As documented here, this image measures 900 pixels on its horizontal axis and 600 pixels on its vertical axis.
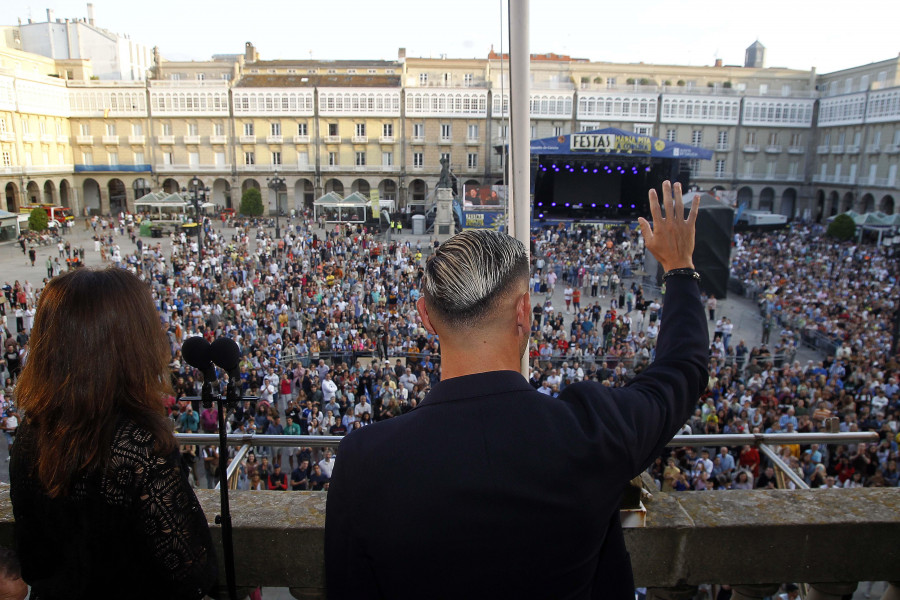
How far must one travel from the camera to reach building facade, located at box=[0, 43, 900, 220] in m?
44.1

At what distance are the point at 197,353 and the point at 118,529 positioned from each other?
2.49 feet

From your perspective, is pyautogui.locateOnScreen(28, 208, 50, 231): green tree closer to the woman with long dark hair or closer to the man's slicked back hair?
the woman with long dark hair

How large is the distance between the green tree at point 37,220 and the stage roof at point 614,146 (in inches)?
994

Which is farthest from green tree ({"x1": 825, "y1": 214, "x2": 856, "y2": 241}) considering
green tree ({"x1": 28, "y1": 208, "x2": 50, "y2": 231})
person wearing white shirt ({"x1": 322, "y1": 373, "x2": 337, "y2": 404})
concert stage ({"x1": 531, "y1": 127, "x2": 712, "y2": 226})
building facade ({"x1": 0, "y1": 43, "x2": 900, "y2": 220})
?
green tree ({"x1": 28, "y1": 208, "x2": 50, "y2": 231})

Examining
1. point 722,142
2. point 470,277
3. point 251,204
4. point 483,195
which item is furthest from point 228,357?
point 722,142

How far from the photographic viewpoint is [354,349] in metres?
13.2

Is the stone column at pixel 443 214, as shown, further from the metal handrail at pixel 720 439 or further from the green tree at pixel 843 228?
the metal handrail at pixel 720 439

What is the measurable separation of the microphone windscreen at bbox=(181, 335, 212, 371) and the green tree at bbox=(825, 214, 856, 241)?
124ft

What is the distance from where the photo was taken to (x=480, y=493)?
992 mm

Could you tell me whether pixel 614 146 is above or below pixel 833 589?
above

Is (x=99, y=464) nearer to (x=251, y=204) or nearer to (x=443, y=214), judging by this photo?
(x=443, y=214)

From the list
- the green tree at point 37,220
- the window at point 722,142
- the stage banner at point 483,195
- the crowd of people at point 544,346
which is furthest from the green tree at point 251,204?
the window at point 722,142

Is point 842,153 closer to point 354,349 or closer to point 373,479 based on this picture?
point 354,349

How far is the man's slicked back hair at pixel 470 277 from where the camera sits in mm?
1120
